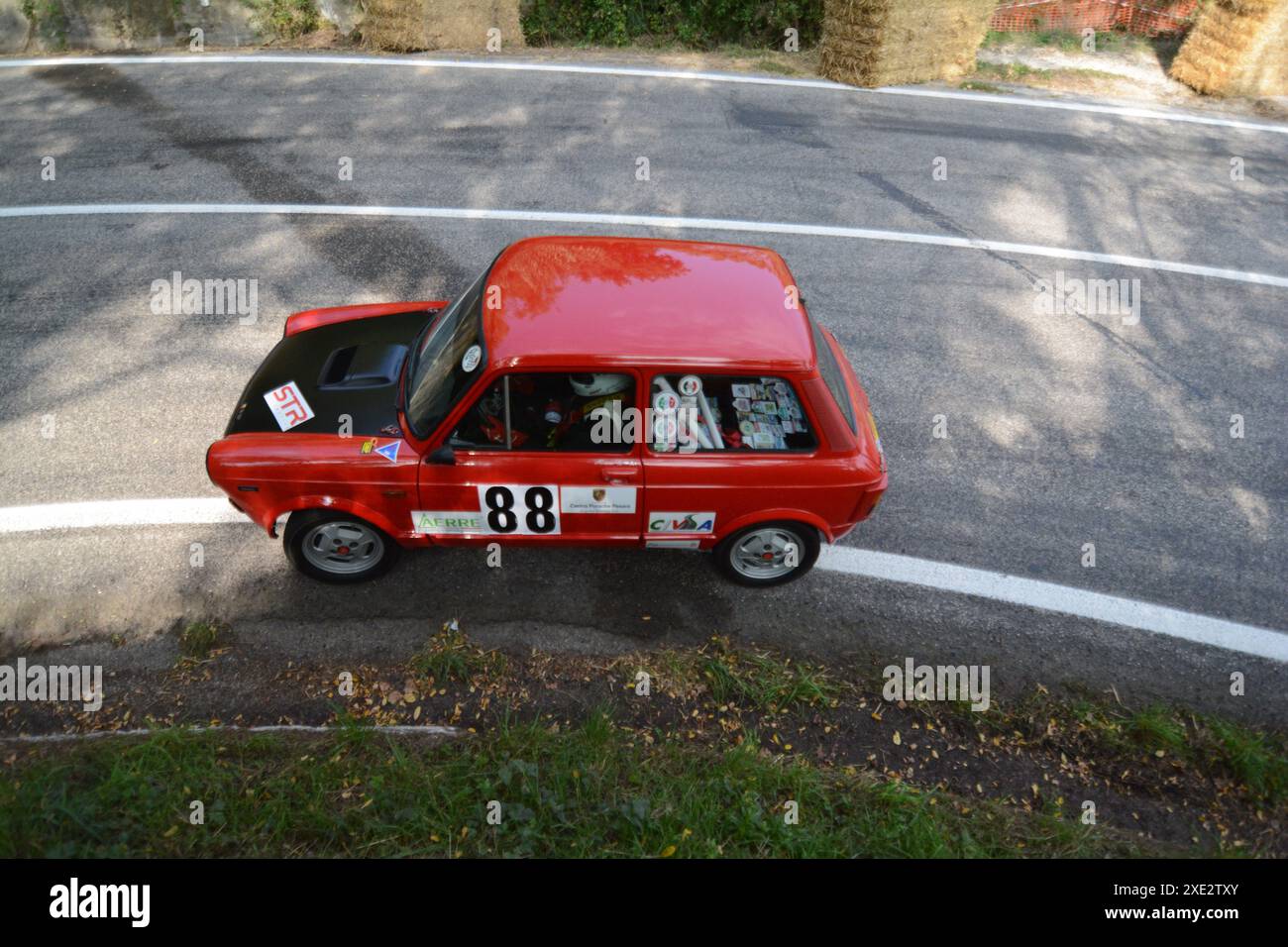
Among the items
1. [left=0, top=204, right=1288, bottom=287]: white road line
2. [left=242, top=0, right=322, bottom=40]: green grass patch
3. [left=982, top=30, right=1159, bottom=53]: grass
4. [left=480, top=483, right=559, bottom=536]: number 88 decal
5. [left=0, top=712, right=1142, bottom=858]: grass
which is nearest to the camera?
[left=0, top=712, right=1142, bottom=858]: grass

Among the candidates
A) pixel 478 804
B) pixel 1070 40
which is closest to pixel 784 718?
pixel 478 804

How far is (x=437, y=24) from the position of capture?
11.6 metres

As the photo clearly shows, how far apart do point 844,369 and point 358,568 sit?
3411 mm

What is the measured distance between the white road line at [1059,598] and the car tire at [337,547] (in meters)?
2.93

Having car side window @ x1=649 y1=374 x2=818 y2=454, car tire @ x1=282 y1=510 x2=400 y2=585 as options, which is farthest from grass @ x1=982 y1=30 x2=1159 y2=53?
car tire @ x1=282 y1=510 x2=400 y2=585

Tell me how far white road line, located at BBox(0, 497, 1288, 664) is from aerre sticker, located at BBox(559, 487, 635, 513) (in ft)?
5.30

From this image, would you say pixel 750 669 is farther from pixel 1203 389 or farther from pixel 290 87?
pixel 290 87

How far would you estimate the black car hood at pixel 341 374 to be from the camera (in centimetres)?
473

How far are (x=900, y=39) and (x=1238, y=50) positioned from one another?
478 centimetres

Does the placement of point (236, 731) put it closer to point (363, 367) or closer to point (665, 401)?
point (363, 367)

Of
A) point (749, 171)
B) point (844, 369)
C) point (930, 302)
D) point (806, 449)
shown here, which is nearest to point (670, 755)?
point (806, 449)

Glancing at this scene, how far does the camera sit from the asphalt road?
16.9 feet

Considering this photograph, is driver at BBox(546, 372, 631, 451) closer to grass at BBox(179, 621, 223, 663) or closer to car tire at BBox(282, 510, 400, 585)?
car tire at BBox(282, 510, 400, 585)
